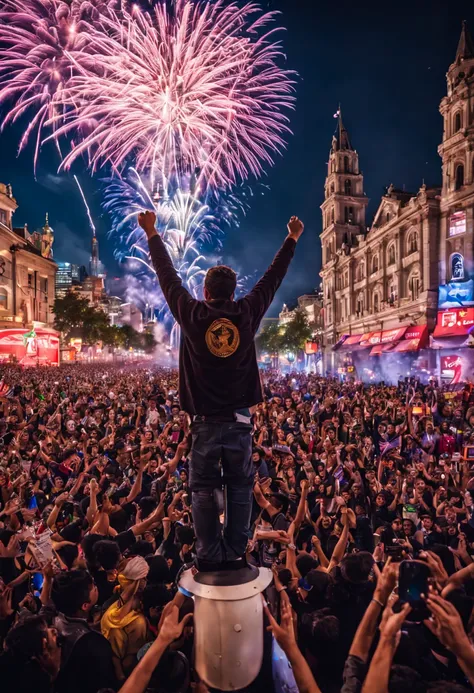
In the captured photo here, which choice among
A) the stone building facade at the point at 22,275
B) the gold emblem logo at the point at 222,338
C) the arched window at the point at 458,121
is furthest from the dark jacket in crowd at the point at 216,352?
the stone building facade at the point at 22,275

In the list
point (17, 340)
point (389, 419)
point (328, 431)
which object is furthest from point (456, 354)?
point (17, 340)

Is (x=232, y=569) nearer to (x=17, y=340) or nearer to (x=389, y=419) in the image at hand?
(x=389, y=419)

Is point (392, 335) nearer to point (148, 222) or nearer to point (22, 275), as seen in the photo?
point (148, 222)

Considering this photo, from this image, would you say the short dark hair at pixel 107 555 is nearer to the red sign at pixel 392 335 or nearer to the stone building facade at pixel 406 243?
the stone building facade at pixel 406 243

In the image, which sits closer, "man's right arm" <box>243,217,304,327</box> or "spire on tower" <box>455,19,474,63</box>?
"man's right arm" <box>243,217,304,327</box>

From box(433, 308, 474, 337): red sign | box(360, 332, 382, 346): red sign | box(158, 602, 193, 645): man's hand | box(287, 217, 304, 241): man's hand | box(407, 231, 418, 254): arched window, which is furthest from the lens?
box(360, 332, 382, 346): red sign

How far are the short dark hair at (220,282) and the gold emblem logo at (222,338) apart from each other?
28 centimetres

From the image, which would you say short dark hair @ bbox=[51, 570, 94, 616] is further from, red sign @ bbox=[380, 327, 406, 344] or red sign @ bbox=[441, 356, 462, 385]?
red sign @ bbox=[380, 327, 406, 344]

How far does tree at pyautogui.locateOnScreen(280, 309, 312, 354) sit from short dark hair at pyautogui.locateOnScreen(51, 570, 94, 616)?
6628cm

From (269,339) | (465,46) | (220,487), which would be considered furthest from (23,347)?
(269,339)

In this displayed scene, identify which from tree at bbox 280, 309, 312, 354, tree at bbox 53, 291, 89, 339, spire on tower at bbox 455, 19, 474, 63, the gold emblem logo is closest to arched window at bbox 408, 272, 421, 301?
spire on tower at bbox 455, 19, 474, 63

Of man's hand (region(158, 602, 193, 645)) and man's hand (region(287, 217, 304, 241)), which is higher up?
man's hand (region(287, 217, 304, 241))

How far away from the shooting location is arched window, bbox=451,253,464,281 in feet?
109

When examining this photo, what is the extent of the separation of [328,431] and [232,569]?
30.1 feet
